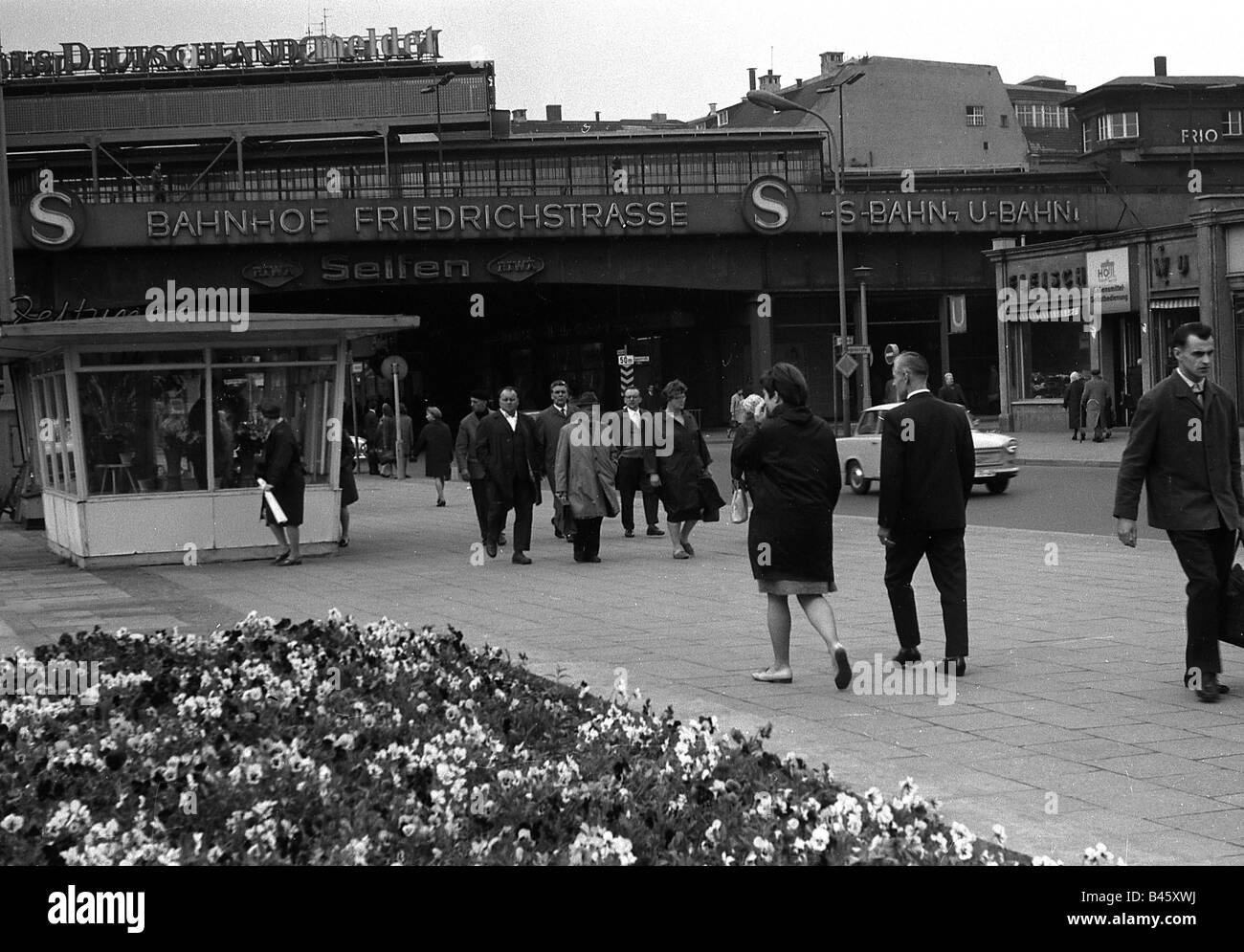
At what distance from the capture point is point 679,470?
57.9 ft

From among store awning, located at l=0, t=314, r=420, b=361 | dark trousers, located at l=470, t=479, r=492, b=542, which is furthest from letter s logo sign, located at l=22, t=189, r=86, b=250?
dark trousers, located at l=470, t=479, r=492, b=542

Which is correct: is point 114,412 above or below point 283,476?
above

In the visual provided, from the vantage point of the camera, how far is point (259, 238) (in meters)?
51.5

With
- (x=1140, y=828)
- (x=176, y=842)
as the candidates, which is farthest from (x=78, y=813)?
(x=1140, y=828)

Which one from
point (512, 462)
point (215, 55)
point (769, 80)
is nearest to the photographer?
point (512, 462)

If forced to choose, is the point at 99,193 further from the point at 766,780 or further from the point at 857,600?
the point at 766,780

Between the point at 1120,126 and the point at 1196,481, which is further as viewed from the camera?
the point at 1120,126

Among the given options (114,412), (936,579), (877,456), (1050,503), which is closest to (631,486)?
(114,412)

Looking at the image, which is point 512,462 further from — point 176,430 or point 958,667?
point 958,667

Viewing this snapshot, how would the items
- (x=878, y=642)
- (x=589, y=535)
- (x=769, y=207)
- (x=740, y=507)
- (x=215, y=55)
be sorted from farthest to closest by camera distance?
(x=215, y=55), (x=769, y=207), (x=589, y=535), (x=740, y=507), (x=878, y=642)

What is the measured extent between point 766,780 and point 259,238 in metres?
47.4

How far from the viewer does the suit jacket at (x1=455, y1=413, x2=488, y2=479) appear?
18.4 m

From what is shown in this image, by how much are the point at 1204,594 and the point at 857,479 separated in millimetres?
19954

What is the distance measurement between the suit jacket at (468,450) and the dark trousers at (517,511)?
340 millimetres
